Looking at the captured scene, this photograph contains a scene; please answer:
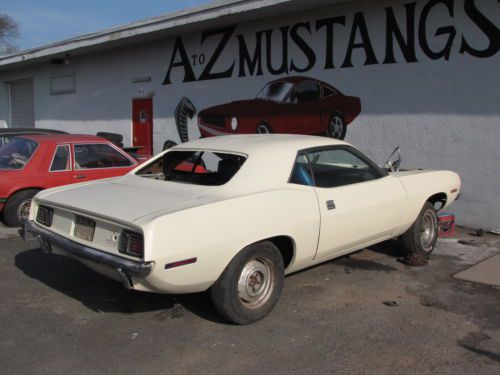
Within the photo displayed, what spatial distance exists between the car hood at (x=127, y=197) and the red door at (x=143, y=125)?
27.6ft

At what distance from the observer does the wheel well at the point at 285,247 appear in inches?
171

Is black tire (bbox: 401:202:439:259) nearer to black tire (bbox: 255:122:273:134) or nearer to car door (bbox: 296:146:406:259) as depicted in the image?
car door (bbox: 296:146:406:259)

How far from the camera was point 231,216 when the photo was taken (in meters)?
3.90

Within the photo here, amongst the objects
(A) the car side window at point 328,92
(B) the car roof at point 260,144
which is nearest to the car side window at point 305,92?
(A) the car side window at point 328,92

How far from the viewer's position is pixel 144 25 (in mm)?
11852

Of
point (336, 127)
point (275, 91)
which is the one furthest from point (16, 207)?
point (336, 127)

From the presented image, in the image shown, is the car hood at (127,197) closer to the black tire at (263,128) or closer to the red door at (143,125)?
the black tire at (263,128)

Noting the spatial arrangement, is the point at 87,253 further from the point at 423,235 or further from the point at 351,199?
the point at 423,235

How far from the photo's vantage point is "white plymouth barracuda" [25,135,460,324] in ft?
12.0

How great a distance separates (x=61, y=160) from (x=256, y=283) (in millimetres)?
4711

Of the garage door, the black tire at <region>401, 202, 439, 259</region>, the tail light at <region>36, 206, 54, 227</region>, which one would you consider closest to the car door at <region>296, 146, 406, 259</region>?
the black tire at <region>401, 202, 439, 259</region>

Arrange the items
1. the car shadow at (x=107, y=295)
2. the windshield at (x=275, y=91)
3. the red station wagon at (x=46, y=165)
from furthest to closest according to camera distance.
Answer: the windshield at (x=275, y=91) < the red station wagon at (x=46, y=165) < the car shadow at (x=107, y=295)

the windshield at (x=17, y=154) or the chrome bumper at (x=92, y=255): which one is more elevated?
the windshield at (x=17, y=154)

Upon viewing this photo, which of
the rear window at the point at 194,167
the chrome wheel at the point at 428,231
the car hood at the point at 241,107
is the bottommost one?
the chrome wheel at the point at 428,231
